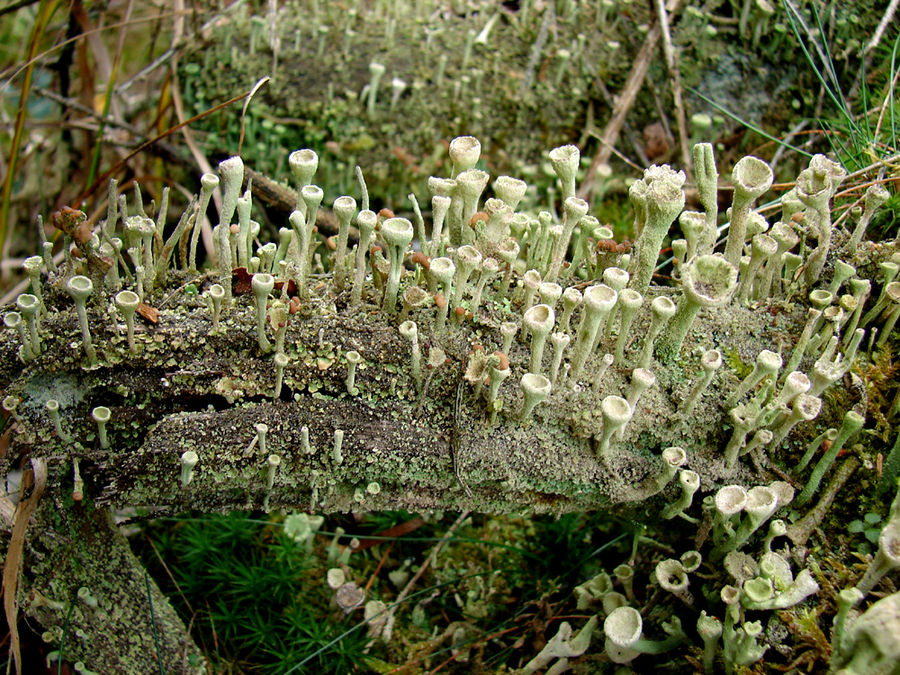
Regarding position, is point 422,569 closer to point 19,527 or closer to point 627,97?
point 19,527

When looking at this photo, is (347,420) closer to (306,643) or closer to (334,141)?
(306,643)

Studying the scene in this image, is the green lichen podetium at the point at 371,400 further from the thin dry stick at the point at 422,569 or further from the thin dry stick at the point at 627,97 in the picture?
the thin dry stick at the point at 627,97

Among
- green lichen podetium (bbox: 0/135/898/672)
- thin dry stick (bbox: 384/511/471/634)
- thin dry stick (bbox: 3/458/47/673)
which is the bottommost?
thin dry stick (bbox: 384/511/471/634)

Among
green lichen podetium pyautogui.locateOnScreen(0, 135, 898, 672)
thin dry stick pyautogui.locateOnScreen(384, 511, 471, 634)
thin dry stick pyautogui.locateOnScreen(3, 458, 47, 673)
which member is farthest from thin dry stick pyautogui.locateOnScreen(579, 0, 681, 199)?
thin dry stick pyautogui.locateOnScreen(3, 458, 47, 673)

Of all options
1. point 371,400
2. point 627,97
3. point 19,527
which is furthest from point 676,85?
point 19,527

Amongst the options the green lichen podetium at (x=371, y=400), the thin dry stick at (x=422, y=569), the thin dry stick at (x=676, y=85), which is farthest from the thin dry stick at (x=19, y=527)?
the thin dry stick at (x=676, y=85)

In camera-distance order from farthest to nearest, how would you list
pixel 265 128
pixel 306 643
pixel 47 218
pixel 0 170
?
pixel 0 170 < pixel 47 218 < pixel 265 128 < pixel 306 643

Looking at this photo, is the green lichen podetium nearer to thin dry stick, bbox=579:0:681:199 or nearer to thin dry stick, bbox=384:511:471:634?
thin dry stick, bbox=384:511:471:634

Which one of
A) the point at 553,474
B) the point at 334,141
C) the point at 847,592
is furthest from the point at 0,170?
the point at 847,592
